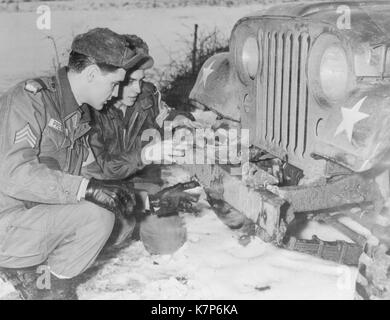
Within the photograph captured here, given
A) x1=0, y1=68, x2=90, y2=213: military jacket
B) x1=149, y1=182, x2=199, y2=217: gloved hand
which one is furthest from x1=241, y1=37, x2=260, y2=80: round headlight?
x1=0, y1=68, x2=90, y2=213: military jacket

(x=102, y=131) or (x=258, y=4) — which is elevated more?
(x=258, y=4)

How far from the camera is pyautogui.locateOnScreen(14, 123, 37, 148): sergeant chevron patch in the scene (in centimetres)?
252

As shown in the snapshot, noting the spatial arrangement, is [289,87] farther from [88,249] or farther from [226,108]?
[88,249]

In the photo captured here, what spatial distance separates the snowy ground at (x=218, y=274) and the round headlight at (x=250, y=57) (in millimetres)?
1075

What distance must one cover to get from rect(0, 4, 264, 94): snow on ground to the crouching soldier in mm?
4419

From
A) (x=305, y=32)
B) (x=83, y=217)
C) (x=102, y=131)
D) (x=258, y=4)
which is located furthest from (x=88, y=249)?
(x=258, y=4)

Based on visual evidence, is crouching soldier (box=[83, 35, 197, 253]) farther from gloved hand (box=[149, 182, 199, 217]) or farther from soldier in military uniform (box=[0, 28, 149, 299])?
soldier in military uniform (box=[0, 28, 149, 299])

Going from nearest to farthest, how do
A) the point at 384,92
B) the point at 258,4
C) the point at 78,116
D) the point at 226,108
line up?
the point at 384,92, the point at 78,116, the point at 226,108, the point at 258,4

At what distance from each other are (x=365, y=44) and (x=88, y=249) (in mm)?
1682

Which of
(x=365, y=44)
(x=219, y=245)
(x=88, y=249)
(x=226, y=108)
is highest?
(x=365, y=44)

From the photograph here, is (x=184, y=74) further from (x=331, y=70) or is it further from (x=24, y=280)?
(x=24, y=280)

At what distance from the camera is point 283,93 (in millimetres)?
3059

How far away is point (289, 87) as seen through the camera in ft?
9.85

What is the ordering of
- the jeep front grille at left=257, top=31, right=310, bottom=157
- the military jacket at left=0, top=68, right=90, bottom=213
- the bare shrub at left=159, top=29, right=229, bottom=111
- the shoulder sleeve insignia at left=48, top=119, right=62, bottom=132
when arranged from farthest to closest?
1. the bare shrub at left=159, top=29, right=229, bottom=111
2. the jeep front grille at left=257, top=31, right=310, bottom=157
3. the shoulder sleeve insignia at left=48, top=119, right=62, bottom=132
4. the military jacket at left=0, top=68, right=90, bottom=213
